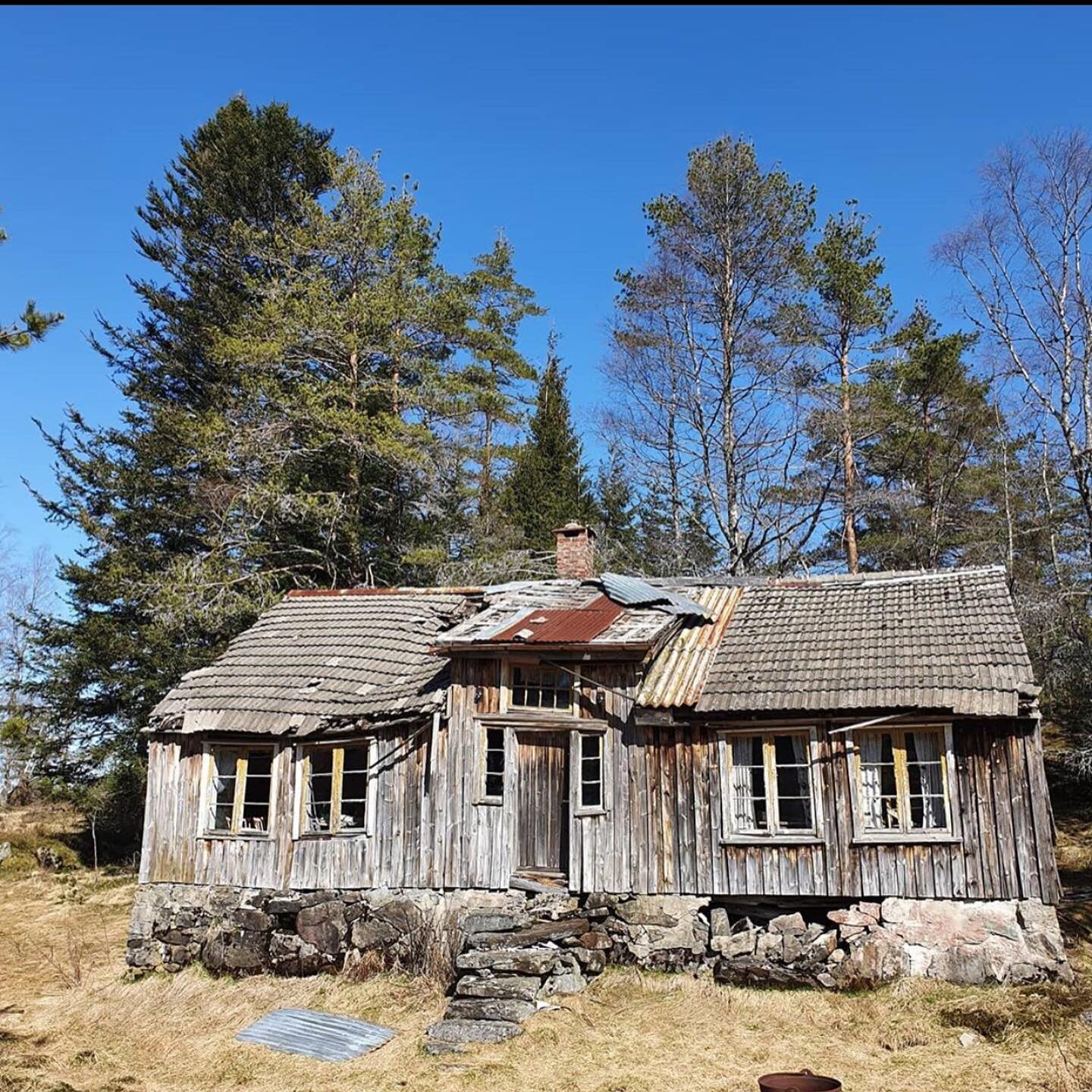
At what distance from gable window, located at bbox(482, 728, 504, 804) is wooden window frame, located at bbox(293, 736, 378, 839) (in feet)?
6.32

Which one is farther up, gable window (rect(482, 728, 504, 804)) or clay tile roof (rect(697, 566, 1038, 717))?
clay tile roof (rect(697, 566, 1038, 717))

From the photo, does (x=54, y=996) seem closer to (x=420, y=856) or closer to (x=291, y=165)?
(x=420, y=856)

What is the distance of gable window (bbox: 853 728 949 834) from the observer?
13.5 m

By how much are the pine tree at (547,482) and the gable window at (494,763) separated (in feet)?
54.2

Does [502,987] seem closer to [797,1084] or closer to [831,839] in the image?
[831,839]

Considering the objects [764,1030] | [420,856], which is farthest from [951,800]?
[420,856]

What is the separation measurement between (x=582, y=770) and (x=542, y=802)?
2.84ft

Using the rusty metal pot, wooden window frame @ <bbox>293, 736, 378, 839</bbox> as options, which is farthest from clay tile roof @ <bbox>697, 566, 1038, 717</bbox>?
wooden window frame @ <bbox>293, 736, 378, 839</bbox>

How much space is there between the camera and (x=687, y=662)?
15398 millimetres

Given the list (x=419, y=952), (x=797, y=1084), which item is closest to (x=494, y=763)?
(x=419, y=952)

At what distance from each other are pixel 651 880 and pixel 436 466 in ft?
47.7

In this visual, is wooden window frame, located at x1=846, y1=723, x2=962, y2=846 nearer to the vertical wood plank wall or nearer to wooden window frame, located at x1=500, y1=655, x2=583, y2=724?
the vertical wood plank wall

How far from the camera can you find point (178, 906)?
16.5 metres

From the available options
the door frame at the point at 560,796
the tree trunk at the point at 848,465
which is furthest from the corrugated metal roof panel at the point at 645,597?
the tree trunk at the point at 848,465
